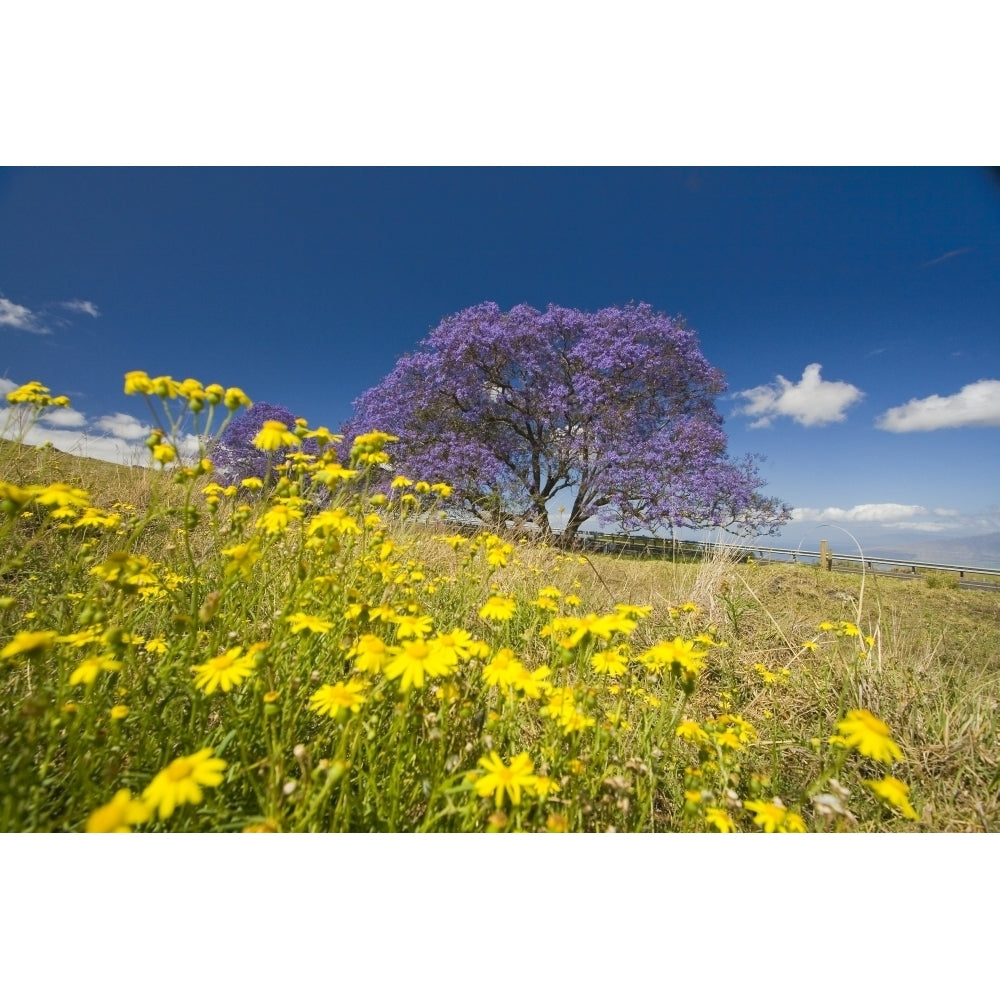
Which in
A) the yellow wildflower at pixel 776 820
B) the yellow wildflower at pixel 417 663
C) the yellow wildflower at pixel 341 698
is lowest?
the yellow wildflower at pixel 776 820

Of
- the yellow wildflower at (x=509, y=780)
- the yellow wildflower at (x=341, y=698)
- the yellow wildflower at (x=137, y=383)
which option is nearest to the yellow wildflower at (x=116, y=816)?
the yellow wildflower at (x=341, y=698)

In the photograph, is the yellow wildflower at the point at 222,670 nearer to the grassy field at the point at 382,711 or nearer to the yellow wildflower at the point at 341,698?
the grassy field at the point at 382,711

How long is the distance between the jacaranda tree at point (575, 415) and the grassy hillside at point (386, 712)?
256 inches

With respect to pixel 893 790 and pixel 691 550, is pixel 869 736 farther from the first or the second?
pixel 691 550

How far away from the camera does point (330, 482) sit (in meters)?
1.31

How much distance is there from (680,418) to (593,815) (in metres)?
Answer: 10.2

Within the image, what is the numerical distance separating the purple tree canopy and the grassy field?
5172mm

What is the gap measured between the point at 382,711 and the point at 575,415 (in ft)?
30.9

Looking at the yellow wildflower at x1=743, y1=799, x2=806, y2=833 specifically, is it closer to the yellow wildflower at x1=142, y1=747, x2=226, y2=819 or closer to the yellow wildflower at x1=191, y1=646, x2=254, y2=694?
the yellow wildflower at x1=142, y1=747, x2=226, y2=819

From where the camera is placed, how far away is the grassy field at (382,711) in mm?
841

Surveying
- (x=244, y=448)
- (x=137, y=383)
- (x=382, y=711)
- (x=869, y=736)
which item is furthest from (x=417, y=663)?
(x=244, y=448)

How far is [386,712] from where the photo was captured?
125 centimetres
